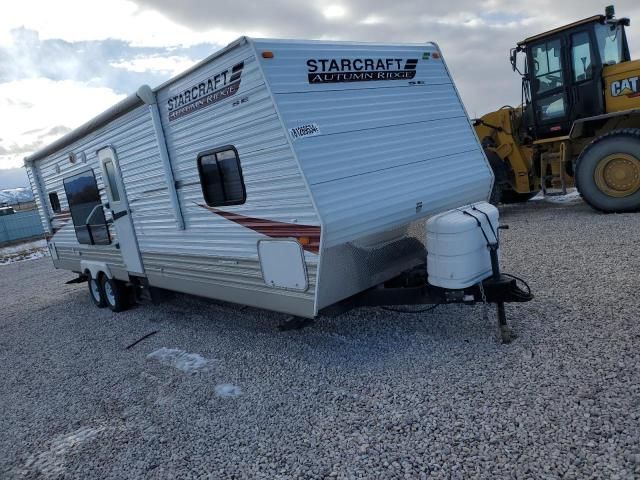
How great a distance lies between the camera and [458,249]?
12.4ft

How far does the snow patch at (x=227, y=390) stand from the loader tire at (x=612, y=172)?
7.60 m

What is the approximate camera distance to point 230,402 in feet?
12.4

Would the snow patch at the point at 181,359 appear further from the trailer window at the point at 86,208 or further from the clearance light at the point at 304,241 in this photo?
the trailer window at the point at 86,208

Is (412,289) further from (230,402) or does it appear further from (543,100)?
(543,100)

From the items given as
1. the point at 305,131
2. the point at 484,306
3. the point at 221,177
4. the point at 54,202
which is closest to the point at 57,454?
the point at 221,177

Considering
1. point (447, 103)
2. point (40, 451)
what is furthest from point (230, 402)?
point (447, 103)

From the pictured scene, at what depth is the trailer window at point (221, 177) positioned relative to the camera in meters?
4.30

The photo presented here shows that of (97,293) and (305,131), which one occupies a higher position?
(305,131)

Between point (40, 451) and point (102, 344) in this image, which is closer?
point (40, 451)

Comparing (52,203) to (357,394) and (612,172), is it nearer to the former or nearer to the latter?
(357,394)

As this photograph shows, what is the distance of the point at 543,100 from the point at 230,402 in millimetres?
8668

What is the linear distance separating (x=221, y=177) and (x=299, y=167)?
1.23 m

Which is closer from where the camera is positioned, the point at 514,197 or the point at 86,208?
the point at 86,208

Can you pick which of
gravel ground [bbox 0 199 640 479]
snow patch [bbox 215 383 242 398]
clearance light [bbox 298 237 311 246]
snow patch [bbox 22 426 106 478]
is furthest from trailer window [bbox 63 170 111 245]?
clearance light [bbox 298 237 311 246]
